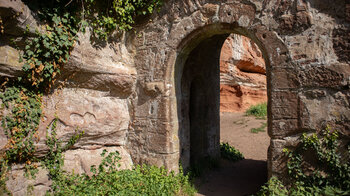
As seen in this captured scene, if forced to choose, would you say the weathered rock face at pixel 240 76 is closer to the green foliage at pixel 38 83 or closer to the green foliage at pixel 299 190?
the green foliage at pixel 38 83

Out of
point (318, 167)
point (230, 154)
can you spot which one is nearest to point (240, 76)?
point (230, 154)

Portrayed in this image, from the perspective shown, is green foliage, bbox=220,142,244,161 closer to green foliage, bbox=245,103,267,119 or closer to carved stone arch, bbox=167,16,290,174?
carved stone arch, bbox=167,16,290,174

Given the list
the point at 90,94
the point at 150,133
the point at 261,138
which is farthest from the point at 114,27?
the point at 261,138

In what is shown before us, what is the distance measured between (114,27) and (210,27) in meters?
1.72

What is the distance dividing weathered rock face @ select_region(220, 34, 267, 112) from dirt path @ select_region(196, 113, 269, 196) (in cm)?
342

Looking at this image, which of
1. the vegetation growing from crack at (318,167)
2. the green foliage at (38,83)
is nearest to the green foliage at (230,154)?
the vegetation growing from crack at (318,167)

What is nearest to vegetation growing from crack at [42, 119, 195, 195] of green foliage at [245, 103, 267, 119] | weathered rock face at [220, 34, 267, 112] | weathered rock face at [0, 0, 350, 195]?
weathered rock face at [0, 0, 350, 195]

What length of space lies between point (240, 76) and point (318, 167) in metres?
9.93

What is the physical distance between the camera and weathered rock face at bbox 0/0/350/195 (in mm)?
3061

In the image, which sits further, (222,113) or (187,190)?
(222,113)

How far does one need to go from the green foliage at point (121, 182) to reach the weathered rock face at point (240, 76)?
8.66 m

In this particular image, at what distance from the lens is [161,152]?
4332 mm

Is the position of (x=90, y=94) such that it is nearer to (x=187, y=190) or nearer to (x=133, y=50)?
(x=133, y=50)

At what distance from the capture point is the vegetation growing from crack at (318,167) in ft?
9.36
